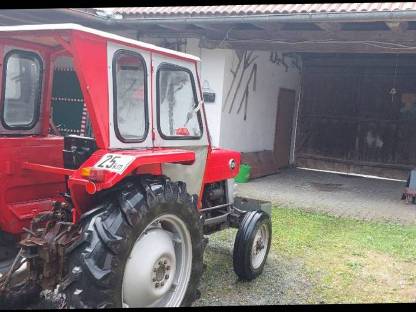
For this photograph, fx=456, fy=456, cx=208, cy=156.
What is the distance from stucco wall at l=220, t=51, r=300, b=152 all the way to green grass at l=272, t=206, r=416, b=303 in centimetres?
279

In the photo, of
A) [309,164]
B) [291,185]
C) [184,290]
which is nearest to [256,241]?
[184,290]

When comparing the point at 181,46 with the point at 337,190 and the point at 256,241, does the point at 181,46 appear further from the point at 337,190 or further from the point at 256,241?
the point at 256,241

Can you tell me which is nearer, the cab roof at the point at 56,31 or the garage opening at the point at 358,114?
the cab roof at the point at 56,31

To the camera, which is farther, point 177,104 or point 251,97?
point 251,97

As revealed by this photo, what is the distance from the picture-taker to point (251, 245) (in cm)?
412

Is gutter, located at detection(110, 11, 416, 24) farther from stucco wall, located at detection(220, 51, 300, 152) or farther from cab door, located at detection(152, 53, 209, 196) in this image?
→ cab door, located at detection(152, 53, 209, 196)

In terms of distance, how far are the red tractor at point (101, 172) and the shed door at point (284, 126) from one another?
7.60 metres

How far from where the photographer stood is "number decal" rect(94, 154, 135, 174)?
2.67m

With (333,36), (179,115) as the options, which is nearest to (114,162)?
(179,115)

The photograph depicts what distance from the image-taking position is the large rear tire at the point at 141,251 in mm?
2559

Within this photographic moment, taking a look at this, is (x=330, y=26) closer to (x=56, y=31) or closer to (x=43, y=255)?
(x=56, y=31)

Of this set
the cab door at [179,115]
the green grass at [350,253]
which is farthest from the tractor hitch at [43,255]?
the green grass at [350,253]

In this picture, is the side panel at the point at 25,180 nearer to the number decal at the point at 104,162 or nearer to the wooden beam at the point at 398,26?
the number decal at the point at 104,162

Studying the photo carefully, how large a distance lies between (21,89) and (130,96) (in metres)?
1.01
